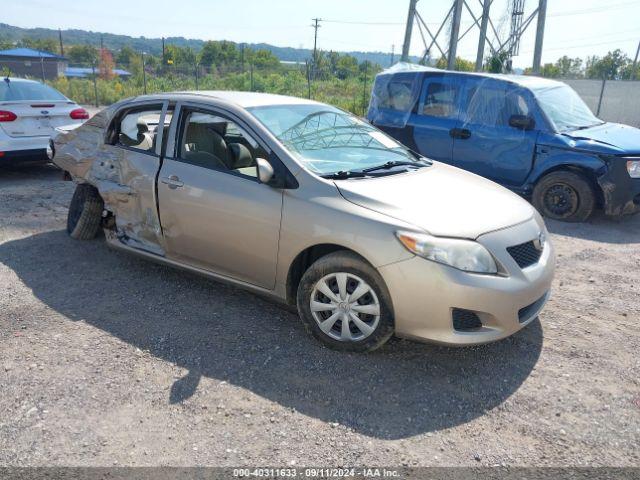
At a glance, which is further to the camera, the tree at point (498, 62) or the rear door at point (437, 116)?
the tree at point (498, 62)

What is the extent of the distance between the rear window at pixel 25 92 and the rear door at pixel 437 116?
225 inches

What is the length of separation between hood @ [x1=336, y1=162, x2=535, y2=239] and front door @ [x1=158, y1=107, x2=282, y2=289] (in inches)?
24.9

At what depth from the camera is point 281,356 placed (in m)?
3.47

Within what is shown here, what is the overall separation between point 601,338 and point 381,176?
6.50 ft

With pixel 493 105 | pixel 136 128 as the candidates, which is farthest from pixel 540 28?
pixel 136 128

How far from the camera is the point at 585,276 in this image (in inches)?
196

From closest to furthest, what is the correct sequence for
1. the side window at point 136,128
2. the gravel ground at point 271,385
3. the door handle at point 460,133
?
the gravel ground at point 271,385 → the side window at point 136,128 → the door handle at point 460,133

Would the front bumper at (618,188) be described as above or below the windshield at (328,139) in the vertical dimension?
below

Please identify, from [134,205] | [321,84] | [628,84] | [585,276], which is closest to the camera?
[134,205]

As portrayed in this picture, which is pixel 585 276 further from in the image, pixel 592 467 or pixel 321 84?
pixel 321 84

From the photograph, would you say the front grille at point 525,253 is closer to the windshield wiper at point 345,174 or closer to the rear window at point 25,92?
the windshield wiper at point 345,174

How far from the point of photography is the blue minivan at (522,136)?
646cm

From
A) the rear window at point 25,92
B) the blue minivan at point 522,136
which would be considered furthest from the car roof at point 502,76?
the rear window at point 25,92

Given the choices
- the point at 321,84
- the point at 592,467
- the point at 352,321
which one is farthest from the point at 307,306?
the point at 321,84
